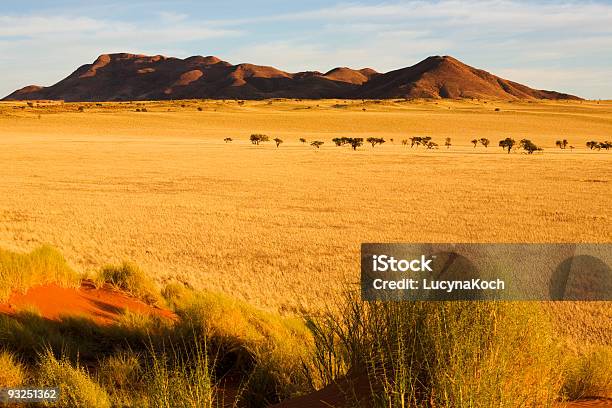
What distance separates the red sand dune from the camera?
8986 millimetres

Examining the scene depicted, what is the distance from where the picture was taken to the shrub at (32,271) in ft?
31.4

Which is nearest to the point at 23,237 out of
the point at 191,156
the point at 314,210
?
the point at 314,210

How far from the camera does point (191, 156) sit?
59.2 metres

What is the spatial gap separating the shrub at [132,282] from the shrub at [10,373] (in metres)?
4.46

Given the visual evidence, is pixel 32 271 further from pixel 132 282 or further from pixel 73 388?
pixel 73 388

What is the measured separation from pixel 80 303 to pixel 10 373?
3.69m

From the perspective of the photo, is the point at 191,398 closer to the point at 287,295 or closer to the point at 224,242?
the point at 287,295

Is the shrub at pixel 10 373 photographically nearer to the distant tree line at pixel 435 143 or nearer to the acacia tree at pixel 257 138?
the distant tree line at pixel 435 143

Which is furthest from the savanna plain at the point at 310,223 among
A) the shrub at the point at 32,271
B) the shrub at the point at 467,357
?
the shrub at the point at 32,271

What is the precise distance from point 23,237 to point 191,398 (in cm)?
1528

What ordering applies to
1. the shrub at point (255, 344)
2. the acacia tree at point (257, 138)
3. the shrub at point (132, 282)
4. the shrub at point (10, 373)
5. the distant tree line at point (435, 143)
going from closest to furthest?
the shrub at point (10, 373) < the shrub at point (255, 344) < the shrub at point (132, 282) < the distant tree line at point (435, 143) < the acacia tree at point (257, 138)

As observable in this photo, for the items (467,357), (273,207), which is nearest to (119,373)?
(467,357)

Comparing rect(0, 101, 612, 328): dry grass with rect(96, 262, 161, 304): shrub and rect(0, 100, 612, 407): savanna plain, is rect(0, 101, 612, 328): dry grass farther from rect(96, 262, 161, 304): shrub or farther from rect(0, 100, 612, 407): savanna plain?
rect(96, 262, 161, 304): shrub

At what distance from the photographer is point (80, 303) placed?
9.84 meters
